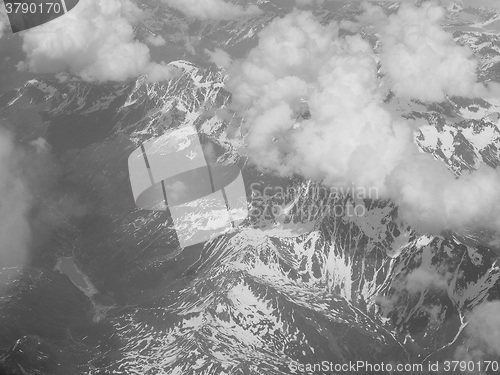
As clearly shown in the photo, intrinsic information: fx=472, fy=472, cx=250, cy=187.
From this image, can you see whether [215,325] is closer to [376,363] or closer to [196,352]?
[196,352]

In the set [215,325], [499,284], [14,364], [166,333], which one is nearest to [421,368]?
[499,284]

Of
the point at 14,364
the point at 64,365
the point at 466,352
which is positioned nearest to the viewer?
the point at 14,364

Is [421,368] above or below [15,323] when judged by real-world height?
below

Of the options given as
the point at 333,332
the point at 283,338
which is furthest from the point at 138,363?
the point at 333,332

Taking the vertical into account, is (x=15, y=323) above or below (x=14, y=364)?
below

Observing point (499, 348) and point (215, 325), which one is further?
point (215, 325)

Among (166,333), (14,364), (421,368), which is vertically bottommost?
(421,368)

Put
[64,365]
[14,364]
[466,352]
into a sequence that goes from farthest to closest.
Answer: [466,352] → [64,365] → [14,364]

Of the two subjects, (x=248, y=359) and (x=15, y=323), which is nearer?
(x=248, y=359)

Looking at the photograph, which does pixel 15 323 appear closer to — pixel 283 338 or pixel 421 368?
pixel 283 338
